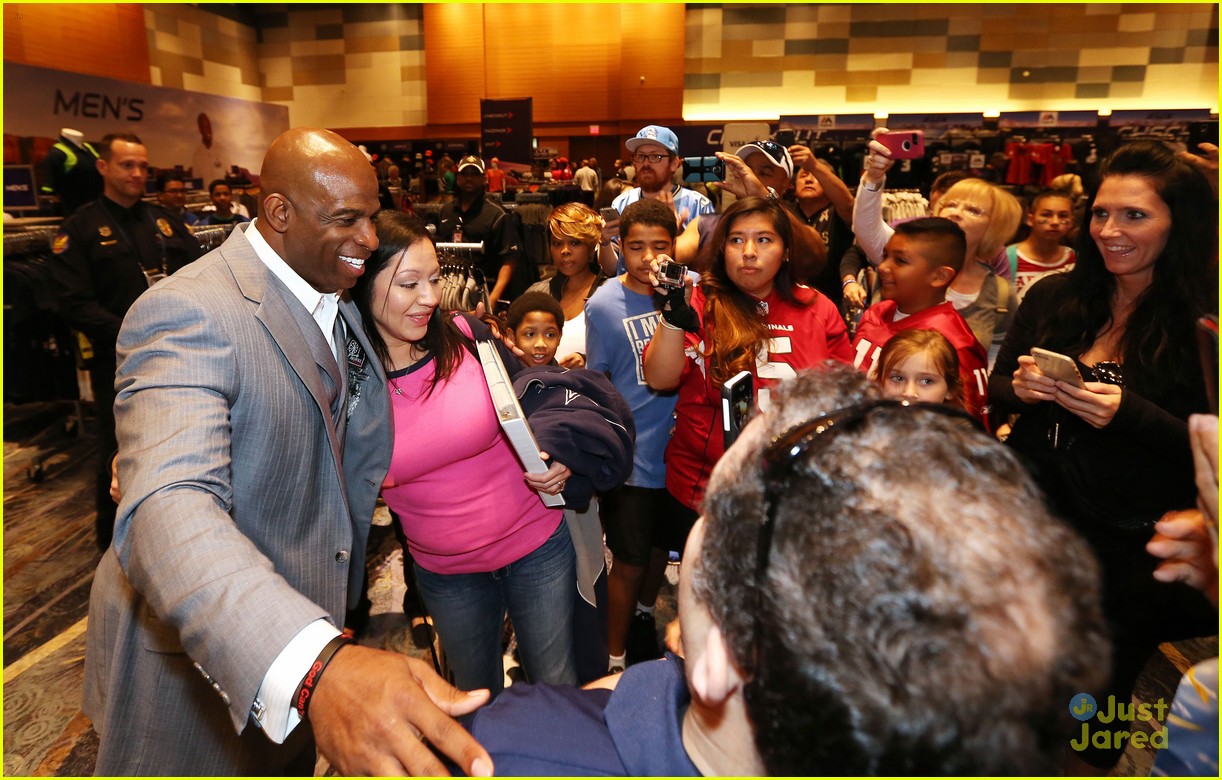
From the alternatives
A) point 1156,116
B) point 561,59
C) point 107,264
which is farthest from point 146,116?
point 1156,116

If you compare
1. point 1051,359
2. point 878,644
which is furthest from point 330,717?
point 1051,359

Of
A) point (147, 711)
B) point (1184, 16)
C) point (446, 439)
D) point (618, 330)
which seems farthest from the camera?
point (1184, 16)

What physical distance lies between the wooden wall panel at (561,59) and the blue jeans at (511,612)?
1372 cm

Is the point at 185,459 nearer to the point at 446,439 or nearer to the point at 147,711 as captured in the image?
the point at 147,711

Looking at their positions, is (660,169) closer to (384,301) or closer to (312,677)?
(384,301)

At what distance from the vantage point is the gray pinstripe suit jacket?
954 mm

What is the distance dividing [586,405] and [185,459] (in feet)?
3.77

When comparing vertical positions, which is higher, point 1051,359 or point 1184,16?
point 1184,16

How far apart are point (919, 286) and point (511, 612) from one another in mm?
1911

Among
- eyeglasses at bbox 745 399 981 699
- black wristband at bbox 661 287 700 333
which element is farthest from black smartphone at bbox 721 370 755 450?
black wristband at bbox 661 287 700 333

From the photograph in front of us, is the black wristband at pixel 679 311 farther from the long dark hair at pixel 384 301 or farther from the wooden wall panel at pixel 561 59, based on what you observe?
the wooden wall panel at pixel 561 59

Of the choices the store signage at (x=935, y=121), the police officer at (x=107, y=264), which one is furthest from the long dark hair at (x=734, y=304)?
the store signage at (x=935, y=121)

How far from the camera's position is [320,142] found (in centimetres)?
148

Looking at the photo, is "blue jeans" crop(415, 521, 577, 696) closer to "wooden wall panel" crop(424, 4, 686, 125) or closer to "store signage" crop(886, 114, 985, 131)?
"store signage" crop(886, 114, 985, 131)
